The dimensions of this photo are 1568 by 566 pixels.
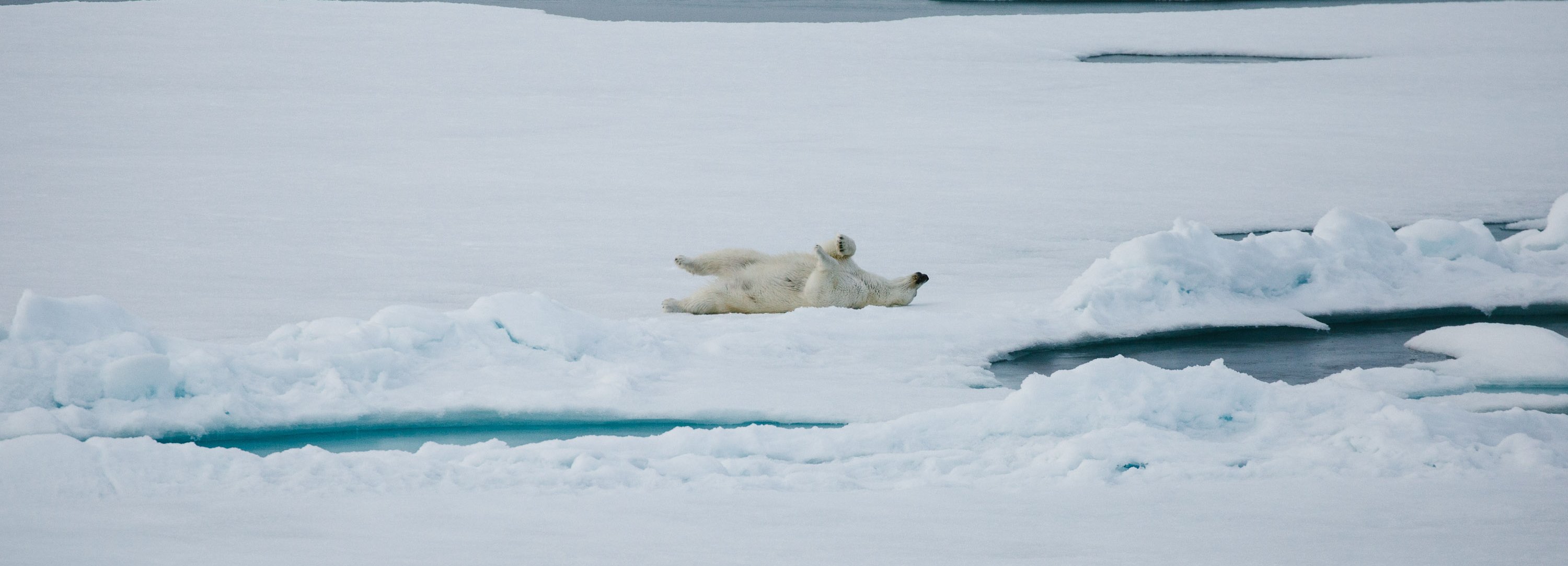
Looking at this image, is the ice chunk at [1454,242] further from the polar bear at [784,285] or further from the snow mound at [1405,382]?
the polar bear at [784,285]

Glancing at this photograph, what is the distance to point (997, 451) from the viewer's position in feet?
14.6

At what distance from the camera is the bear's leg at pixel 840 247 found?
6.73m

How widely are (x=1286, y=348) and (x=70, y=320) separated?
4.83m

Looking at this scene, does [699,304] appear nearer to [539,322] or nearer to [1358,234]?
[539,322]

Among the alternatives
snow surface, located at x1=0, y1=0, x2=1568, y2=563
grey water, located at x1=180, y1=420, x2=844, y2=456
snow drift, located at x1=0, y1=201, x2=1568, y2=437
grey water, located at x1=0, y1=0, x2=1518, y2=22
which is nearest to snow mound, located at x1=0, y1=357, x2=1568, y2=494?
snow surface, located at x1=0, y1=0, x2=1568, y2=563

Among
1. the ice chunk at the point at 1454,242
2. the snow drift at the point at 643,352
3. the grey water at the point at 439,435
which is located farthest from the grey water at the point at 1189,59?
the grey water at the point at 439,435

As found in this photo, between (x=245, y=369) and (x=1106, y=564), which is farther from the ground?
(x=245, y=369)

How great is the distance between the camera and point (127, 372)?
475 cm

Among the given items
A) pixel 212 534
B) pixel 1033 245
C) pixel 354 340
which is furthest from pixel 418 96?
pixel 212 534

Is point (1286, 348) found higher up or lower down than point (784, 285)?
lower down

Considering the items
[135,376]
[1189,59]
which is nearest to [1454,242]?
[135,376]

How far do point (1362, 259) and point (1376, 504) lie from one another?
380cm

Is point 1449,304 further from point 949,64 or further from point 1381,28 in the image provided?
point 1381,28

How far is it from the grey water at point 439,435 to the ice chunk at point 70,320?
2.13ft
